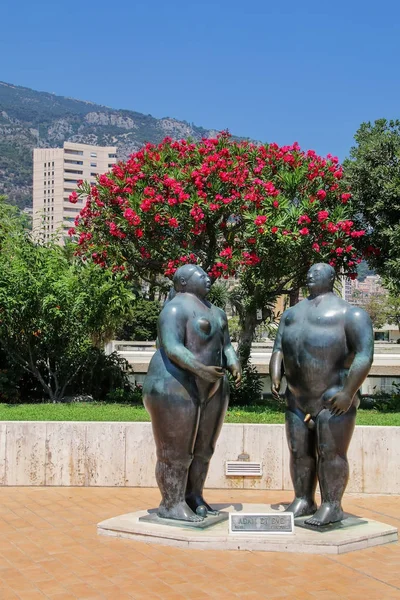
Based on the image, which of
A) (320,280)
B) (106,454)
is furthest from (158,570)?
(106,454)

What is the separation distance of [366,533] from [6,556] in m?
2.82

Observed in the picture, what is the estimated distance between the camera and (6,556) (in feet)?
19.3

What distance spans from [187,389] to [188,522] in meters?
1.09

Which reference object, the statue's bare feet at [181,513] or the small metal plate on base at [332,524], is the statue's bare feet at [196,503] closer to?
the statue's bare feet at [181,513]

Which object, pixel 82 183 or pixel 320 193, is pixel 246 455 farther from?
pixel 82 183

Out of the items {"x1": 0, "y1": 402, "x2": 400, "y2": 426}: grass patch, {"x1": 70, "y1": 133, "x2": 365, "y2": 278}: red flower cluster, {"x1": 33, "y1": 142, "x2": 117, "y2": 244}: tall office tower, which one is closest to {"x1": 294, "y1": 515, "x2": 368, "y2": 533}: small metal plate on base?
{"x1": 0, "y1": 402, "x2": 400, "y2": 426}: grass patch

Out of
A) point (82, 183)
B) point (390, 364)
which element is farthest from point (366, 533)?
point (390, 364)

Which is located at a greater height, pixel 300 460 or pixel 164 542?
pixel 300 460

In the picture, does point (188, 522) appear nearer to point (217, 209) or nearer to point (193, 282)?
point (193, 282)

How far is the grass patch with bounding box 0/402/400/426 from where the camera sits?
9875 millimetres

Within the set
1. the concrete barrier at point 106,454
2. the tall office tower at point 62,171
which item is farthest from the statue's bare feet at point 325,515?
the tall office tower at point 62,171

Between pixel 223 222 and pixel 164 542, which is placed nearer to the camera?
pixel 164 542

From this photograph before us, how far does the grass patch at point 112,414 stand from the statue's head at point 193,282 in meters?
3.62

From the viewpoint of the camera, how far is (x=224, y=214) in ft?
41.0
